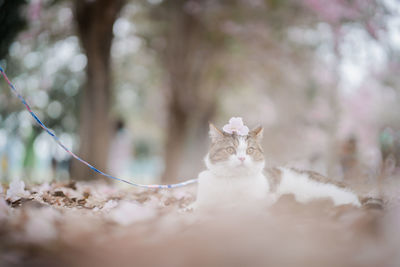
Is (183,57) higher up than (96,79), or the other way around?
(183,57)

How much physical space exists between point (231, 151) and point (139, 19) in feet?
29.4

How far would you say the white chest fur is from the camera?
5.80ft

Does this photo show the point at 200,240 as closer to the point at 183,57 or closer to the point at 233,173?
the point at 233,173

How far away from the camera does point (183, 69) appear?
838 centimetres

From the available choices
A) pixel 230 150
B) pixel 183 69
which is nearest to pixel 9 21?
pixel 230 150

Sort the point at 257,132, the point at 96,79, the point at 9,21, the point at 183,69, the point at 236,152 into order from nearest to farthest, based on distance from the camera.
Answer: the point at 236,152 < the point at 257,132 < the point at 9,21 < the point at 96,79 < the point at 183,69

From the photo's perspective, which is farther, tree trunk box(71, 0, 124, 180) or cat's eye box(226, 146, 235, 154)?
tree trunk box(71, 0, 124, 180)

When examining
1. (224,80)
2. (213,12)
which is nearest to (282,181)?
(213,12)

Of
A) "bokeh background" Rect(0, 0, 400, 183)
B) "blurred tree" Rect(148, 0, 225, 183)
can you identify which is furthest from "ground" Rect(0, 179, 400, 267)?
"blurred tree" Rect(148, 0, 225, 183)

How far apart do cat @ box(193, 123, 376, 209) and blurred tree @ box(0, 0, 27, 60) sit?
308 centimetres

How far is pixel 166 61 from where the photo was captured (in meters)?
8.90

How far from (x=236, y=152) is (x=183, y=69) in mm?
6688

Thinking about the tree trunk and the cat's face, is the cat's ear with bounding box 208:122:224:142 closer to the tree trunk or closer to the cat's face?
the cat's face

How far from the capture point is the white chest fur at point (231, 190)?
1.77 m
